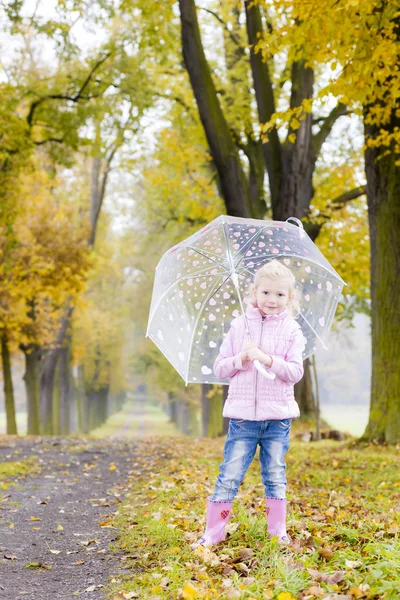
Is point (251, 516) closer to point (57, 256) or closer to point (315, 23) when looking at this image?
point (315, 23)

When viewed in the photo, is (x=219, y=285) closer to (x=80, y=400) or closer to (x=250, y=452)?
(x=250, y=452)

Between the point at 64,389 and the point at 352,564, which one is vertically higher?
the point at 352,564

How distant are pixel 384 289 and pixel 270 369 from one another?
252 inches

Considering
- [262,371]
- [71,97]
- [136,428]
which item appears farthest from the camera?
[136,428]

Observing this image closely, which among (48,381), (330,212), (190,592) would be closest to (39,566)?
(190,592)

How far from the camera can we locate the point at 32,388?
21328 mm

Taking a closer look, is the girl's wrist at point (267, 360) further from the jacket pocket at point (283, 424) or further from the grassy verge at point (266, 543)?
the grassy verge at point (266, 543)

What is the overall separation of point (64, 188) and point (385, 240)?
1718 centimetres

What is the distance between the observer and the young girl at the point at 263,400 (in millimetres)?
4293

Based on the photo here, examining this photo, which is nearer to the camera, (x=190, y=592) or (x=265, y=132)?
(x=190, y=592)

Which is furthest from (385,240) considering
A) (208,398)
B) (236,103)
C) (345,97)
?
(208,398)

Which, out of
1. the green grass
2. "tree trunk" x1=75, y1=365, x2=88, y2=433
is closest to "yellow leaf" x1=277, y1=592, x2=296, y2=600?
the green grass

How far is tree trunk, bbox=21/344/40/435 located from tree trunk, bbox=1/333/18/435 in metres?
1.00

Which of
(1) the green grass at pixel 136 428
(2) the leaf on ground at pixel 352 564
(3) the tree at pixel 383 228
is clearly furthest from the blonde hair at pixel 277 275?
(1) the green grass at pixel 136 428
